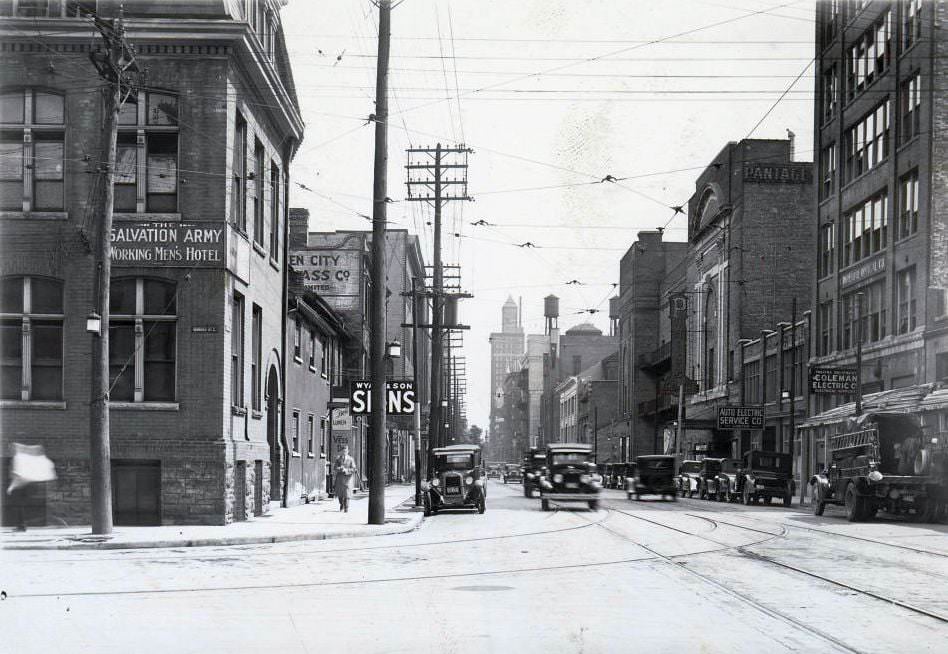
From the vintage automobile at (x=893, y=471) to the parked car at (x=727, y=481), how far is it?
1352 cm

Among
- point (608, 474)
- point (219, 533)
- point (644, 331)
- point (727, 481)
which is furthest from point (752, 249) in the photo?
point (219, 533)

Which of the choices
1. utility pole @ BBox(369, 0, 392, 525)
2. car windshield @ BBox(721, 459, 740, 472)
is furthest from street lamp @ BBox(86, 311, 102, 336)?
car windshield @ BBox(721, 459, 740, 472)

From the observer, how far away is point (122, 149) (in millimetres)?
23734

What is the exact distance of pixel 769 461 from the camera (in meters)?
40.8

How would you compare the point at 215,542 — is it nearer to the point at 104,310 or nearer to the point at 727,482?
the point at 104,310

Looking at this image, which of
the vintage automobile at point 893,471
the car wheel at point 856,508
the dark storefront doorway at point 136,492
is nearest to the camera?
the dark storefront doorway at point 136,492

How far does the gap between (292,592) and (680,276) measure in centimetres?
7153

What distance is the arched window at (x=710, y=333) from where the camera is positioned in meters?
67.6

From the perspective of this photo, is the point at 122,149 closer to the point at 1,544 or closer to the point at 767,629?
the point at 1,544

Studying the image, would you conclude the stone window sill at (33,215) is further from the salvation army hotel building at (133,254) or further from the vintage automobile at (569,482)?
the vintage automobile at (569,482)

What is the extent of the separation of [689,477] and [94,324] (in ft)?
121

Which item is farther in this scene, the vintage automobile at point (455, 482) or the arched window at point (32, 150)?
the vintage automobile at point (455, 482)

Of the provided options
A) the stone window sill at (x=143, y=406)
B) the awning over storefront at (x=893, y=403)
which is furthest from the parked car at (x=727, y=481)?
the stone window sill at (x=143, y=406)

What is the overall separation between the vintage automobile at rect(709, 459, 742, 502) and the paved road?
2366 centimetres
